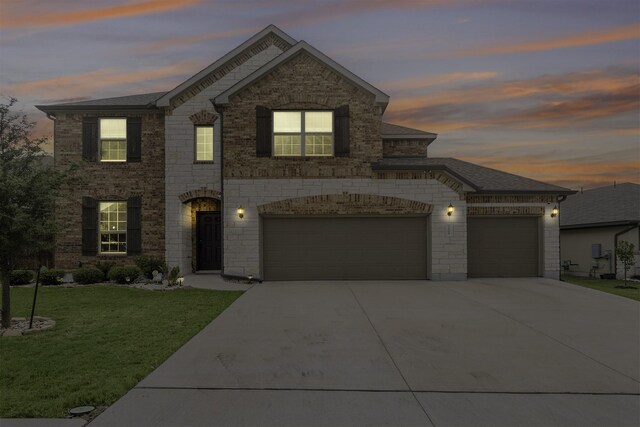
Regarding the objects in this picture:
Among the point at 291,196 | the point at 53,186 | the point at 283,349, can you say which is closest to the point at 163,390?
the point at 283,349

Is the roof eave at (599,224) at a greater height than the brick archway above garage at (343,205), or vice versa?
the brick archway above garage at (343,205)

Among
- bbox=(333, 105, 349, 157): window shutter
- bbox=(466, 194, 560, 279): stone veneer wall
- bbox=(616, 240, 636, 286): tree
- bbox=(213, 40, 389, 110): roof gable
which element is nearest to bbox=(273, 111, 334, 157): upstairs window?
bbox=(333, 105, 349, 157): window shutter

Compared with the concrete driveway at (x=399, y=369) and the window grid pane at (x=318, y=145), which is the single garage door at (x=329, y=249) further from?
the concrete driveway at (x=399, y=369)

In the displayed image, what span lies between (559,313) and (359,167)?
765 centimetres

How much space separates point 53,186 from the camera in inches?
315

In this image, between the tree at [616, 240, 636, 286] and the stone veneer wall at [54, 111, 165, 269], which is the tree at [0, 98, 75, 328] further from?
the tree at [616, 240, 636, 286]

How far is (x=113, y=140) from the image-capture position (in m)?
16.1

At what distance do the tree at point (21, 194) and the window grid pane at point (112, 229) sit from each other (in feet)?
25.6

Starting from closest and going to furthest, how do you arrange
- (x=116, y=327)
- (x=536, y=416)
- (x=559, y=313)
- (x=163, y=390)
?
(x=536, y=416)
(x=163, y=390)
(x=116, y=327)
(x=559, y=313)

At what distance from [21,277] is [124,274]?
3644 mm

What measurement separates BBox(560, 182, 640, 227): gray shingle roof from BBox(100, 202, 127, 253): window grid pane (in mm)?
20703

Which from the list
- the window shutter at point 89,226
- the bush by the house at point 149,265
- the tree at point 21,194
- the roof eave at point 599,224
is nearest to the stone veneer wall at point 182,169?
the bush by the house at point 149,265

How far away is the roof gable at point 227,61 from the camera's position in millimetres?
15511

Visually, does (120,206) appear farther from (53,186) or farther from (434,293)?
(434,293)
